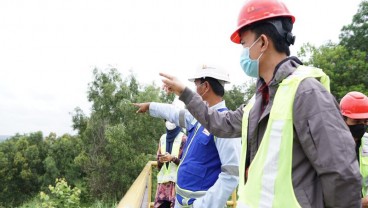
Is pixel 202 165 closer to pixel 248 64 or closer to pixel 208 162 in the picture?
pixel 208 162

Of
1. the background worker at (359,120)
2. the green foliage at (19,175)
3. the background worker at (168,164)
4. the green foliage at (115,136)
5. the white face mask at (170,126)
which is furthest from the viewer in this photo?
the green foliage at (19,175)

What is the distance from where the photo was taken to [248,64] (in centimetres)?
162

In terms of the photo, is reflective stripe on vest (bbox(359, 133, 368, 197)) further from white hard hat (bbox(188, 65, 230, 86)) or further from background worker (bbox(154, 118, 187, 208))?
background worker (bbox(154, 118, 187, 208))

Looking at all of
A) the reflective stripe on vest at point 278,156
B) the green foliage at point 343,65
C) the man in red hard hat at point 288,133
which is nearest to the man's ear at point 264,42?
the man in red hard hat at point 288,133

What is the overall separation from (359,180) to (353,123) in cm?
200

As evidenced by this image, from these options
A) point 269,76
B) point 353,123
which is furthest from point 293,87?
point 353,123

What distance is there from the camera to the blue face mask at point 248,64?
160 centimetres

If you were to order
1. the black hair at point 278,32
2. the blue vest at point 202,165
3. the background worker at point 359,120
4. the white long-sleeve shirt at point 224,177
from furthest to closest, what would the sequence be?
the background worker at point 359,120 → the blue vest at point 202,165 → the white long-sleeve shirt at point 224,177 → the black hair at point 278,32

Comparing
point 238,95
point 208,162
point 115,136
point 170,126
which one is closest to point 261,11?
point 208,162

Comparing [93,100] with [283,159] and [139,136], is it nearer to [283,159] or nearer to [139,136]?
[139,136]

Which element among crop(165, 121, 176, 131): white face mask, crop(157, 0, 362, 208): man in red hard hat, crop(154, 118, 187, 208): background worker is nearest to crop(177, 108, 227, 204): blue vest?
crop(157, 0, 362, 208): man in red hard hat

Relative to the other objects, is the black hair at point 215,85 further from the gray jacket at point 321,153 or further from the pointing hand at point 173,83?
the gray jacket at point 321,153

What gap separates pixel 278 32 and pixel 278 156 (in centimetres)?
56

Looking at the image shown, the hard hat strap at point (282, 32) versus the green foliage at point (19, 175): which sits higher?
the hard hat strap at point (282, 32)
